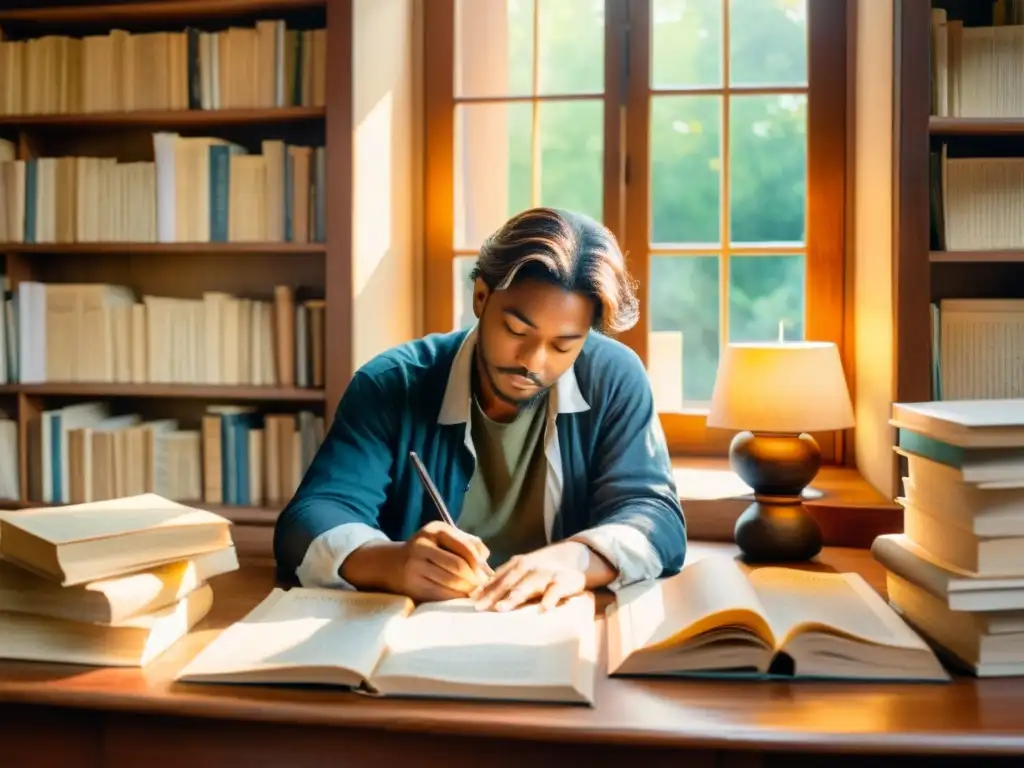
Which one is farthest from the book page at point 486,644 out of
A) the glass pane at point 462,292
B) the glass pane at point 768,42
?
the glass pane at point 768,42

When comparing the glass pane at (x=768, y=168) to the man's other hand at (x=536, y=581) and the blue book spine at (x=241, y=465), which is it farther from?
the man's other hand at (x=536, y=581)

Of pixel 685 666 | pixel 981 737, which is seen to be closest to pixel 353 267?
pixel 685 666

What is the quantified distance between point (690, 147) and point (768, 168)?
0.23 metres

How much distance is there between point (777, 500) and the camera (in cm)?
202

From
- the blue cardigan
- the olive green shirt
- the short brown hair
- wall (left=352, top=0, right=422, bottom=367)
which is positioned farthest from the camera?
wall (left=352, top=0, right=422, bottom=367)

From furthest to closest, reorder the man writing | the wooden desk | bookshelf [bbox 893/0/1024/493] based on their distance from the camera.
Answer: bookshelf [bbox 893/0/1024/493]
the man writing
the wooden desk

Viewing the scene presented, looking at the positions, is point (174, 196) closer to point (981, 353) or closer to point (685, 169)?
point (685, 169)

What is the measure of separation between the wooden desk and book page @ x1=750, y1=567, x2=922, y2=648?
7 centimetres

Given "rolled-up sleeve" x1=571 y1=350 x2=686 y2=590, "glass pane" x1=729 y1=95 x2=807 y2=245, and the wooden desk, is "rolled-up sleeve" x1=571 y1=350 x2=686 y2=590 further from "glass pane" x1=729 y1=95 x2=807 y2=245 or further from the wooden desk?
"glass pane" x1=729 y1=95 x2=807 y2=245

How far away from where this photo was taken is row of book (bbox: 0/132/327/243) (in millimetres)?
3027

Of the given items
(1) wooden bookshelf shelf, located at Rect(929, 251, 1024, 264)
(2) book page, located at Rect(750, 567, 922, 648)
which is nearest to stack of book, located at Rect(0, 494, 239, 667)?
(2) book page, located at Rect(750, 567, 922, 648)

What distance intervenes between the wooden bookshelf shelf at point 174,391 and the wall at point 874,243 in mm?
1419

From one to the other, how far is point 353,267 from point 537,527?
3.89 feet

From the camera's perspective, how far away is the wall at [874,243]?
2.59m
